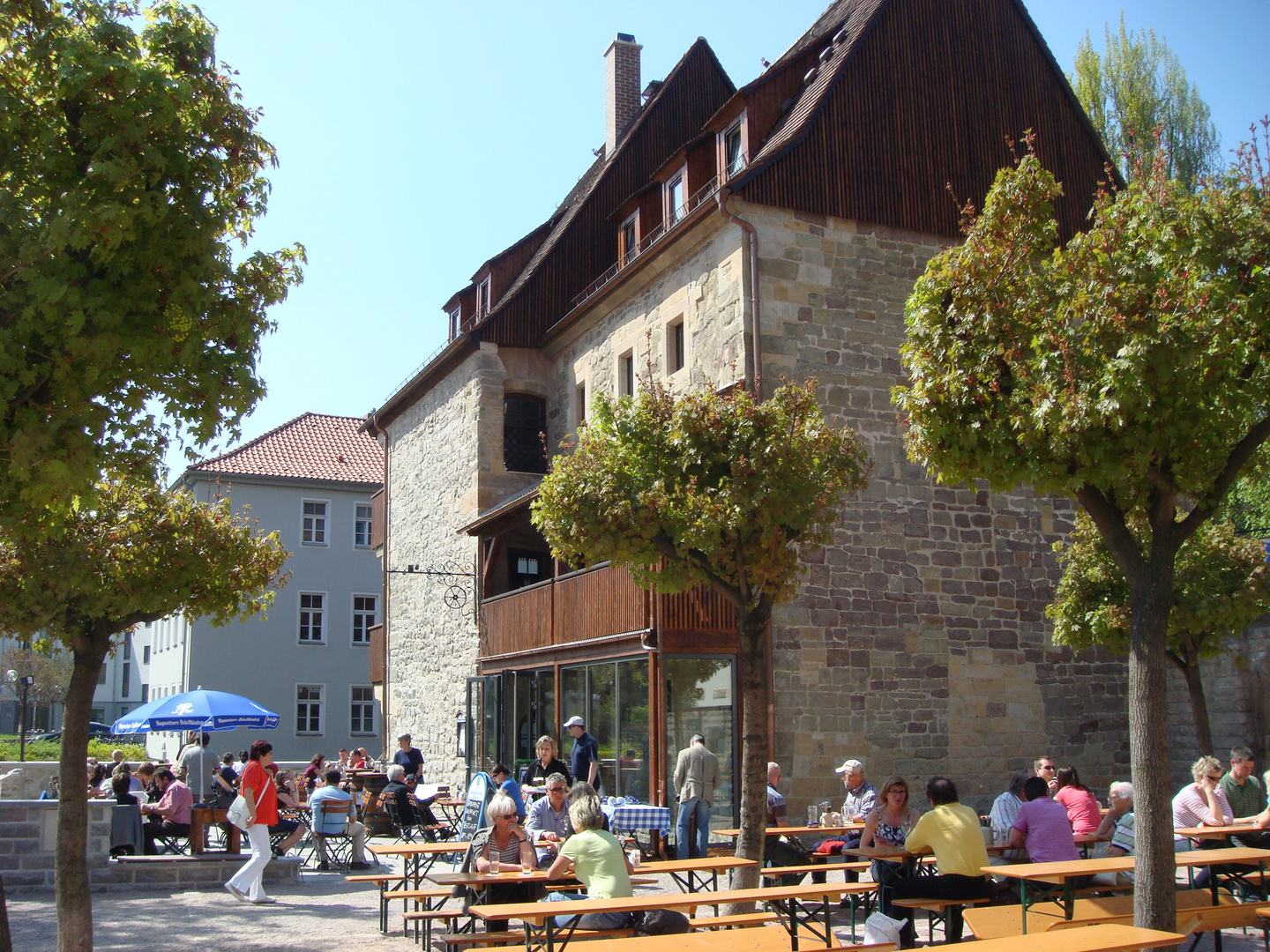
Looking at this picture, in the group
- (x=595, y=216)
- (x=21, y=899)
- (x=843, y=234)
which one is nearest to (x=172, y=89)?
(x=21, y=899)

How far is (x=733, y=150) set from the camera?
18.0m

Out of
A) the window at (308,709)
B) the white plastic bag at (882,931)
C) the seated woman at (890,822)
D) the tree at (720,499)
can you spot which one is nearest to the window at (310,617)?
the window at (308,709)

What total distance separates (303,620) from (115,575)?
28.5m

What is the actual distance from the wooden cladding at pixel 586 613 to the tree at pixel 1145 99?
17303 millimetres

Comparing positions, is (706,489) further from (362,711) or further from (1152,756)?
(362,711)

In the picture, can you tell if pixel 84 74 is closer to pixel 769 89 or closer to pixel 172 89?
pixel 172 89

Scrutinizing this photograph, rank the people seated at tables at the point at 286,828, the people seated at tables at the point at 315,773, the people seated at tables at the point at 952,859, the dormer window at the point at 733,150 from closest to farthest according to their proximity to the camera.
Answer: the people seated at tables at the point at 952,859
the people seated at tables at the point at 286,828
the dormer window at the point at 733,150
the people seated at tables at the point at 315,773

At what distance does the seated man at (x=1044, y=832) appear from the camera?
27.4ft

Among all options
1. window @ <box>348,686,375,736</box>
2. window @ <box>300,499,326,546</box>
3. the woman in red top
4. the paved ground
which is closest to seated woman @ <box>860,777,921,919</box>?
the paved ground

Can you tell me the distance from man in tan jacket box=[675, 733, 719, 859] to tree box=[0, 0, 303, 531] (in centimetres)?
749

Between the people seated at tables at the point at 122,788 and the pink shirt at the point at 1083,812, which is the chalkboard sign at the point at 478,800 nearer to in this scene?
the pink shirt at the point at 1083,812

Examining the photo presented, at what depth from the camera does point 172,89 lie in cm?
582

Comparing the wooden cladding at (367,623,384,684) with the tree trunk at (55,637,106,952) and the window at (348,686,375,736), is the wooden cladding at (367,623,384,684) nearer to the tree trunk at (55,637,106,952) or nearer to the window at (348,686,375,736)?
the window at (348,686,375,736)

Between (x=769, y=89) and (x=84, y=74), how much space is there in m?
13.5
